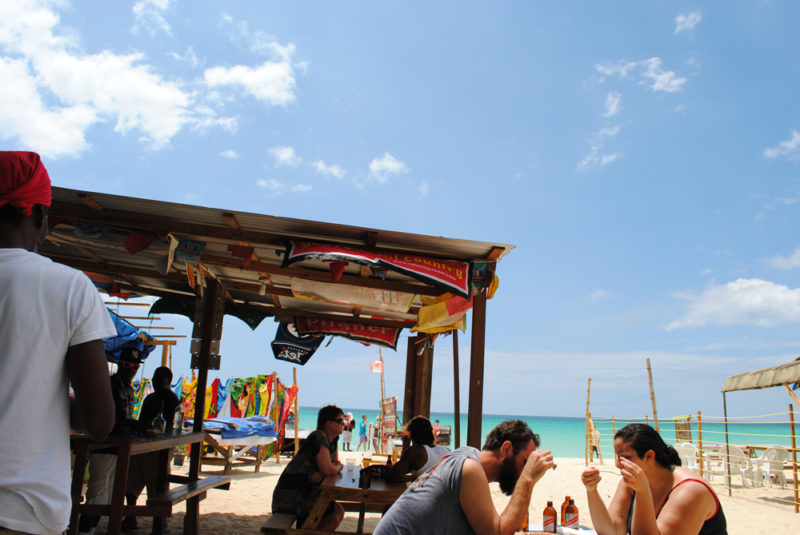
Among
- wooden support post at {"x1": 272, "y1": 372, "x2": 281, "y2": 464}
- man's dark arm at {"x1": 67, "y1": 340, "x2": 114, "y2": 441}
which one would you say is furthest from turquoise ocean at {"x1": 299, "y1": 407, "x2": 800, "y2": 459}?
wooden support post at {"x1": 272, "y1": 372, "x2": 281, "y2": 464}

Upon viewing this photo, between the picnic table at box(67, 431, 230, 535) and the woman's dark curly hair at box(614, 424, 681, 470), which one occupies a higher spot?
the woman's dark curly hair at box(614, 424, 681, 470)

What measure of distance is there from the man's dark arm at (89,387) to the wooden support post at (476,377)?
154 inches

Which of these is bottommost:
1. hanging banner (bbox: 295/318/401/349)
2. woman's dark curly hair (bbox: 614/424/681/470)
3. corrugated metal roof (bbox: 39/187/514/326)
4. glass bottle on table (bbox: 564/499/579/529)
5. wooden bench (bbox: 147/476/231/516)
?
wooden bench (bbox: 147/476/231/516)

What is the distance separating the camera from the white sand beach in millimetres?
6680

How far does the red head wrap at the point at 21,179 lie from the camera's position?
1256 mm

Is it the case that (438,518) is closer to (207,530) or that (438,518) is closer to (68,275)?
(68,275)

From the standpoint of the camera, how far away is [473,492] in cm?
243

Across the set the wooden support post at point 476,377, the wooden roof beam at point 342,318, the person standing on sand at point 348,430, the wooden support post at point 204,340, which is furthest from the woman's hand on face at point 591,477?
the person standing on sand at point 348,430

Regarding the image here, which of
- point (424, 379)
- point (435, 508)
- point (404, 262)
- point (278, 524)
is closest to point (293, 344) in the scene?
point (424, 379)

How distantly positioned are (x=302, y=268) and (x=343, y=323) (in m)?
3.13

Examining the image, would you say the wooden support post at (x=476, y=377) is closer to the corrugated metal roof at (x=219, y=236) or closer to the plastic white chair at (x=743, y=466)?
the corrugated metal roof at (x=219, y=236)

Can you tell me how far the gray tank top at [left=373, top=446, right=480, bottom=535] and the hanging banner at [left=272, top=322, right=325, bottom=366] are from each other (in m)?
6.95

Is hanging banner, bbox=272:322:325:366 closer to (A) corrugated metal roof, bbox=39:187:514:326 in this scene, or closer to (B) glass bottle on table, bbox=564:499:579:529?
(A) corrugated metal roof, bbox=39:187:514:326

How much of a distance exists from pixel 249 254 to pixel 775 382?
38.0 ft
